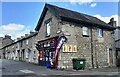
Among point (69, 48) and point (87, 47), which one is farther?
point (87, 47)

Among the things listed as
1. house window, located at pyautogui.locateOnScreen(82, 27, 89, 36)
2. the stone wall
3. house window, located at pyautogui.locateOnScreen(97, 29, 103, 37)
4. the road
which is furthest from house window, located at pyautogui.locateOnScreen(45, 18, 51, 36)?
house window, located at pyautogui.locateOnScreen(97, 29, 103, 37)

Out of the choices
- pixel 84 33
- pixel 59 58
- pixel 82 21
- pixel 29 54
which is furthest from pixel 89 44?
pixel 29 54

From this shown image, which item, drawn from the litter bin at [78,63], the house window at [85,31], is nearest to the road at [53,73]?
the litter bin at [78,63]

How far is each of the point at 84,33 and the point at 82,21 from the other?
1.54m

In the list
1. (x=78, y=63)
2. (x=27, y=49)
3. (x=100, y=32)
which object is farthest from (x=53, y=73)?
(x=27, y=49)

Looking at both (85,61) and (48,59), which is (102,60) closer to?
(85,61)

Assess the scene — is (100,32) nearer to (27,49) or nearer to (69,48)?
(69,48)

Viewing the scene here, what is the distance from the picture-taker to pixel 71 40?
70.0ft

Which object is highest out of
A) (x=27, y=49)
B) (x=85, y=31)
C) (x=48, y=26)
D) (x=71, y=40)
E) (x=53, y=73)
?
(x=48, y=26)

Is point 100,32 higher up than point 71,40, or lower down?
higher up

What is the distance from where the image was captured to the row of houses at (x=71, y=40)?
20.7 m

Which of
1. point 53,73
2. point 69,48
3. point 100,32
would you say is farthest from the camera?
point 100,32

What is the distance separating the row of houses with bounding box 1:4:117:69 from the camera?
68.0ft

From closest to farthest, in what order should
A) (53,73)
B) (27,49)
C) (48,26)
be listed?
(53,73)
(48,26)
(27,49)
